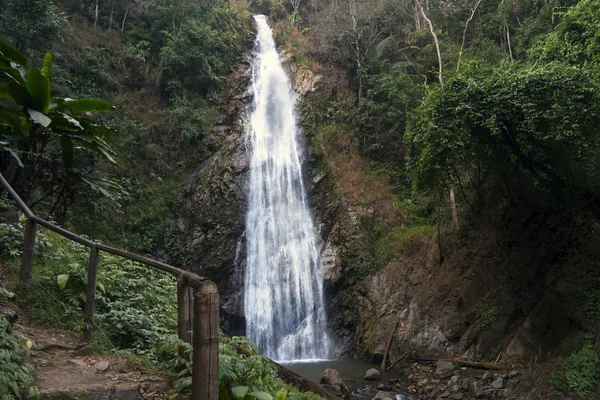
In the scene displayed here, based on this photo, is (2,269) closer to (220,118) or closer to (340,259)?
(340,259)

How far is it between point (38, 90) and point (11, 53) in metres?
0.73

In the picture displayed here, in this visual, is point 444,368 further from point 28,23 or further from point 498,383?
point 28,23

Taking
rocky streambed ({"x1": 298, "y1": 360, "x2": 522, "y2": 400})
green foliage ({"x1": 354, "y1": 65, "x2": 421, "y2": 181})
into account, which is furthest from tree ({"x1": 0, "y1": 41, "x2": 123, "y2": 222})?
green foliage ({"x1": 354, "y1": 65, "x2": 421, "y2": 181})

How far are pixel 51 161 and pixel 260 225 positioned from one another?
35.1 ft

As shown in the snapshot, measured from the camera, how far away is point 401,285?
547 inches

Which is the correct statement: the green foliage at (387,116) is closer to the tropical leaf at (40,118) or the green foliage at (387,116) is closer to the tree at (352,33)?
the tree at (352,33)

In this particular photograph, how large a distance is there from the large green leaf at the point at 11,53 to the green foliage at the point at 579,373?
31.8 feet

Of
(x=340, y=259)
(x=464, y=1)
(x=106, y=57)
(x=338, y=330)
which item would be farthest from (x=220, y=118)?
(x=464, y=1)

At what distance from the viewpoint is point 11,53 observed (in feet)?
17.9

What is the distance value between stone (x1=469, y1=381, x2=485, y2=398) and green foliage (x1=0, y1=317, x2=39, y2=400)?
804 centimetres

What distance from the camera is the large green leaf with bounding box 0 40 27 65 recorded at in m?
5.41

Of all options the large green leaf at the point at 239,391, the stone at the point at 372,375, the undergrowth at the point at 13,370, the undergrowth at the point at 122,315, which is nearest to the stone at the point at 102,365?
the undergrowth at the point at 122,315

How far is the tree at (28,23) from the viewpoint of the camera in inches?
555

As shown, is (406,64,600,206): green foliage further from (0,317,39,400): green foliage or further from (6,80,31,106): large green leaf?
(0,317,39,400): green foliage
